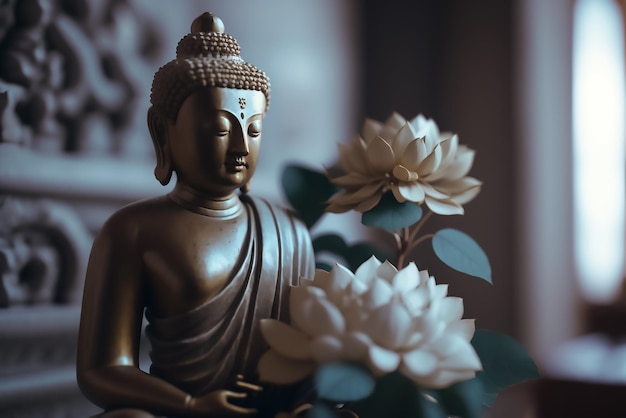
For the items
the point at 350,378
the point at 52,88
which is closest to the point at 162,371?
the point at 350,378

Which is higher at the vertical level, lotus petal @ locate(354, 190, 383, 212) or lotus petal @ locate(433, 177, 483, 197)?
lotus petal @ locate(433, 177, 483, 197)

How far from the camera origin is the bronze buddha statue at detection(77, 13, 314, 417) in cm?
55

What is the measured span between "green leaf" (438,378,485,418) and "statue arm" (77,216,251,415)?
159 mm

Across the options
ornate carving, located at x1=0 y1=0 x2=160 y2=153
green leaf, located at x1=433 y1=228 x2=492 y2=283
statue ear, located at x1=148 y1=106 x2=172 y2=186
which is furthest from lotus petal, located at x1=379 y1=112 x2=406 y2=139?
ornate carving, located at x1=0 y1=0 x2=160 y2=153

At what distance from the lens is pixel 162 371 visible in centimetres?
57

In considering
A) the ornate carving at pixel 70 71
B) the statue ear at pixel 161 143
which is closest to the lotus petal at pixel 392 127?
the statue ear at pixel 161 143

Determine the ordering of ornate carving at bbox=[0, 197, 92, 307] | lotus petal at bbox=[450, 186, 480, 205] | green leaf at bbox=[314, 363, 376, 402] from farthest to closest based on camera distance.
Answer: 1. ornate carving at bbox=[0, 197, 92, 307]
2. lotus petal at bbox=[450, 186, 480, 205]
3. green leaf at bbox=[314, 363, 376, 402]

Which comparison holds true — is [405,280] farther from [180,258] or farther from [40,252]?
[40,252]

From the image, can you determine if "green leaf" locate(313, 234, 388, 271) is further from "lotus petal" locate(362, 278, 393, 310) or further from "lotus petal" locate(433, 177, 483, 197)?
"lotus petal" locate(362, 278, 393, 310)

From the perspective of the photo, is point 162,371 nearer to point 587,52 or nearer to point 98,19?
point 98,19

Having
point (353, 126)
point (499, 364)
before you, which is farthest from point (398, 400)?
point (353, 126)

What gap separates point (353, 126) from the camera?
1596mm

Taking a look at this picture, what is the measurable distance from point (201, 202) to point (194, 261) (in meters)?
0.06

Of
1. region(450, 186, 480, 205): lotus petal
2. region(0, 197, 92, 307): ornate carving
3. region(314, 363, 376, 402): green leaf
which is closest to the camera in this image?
region(314, 363, 376, 402): green leaf
